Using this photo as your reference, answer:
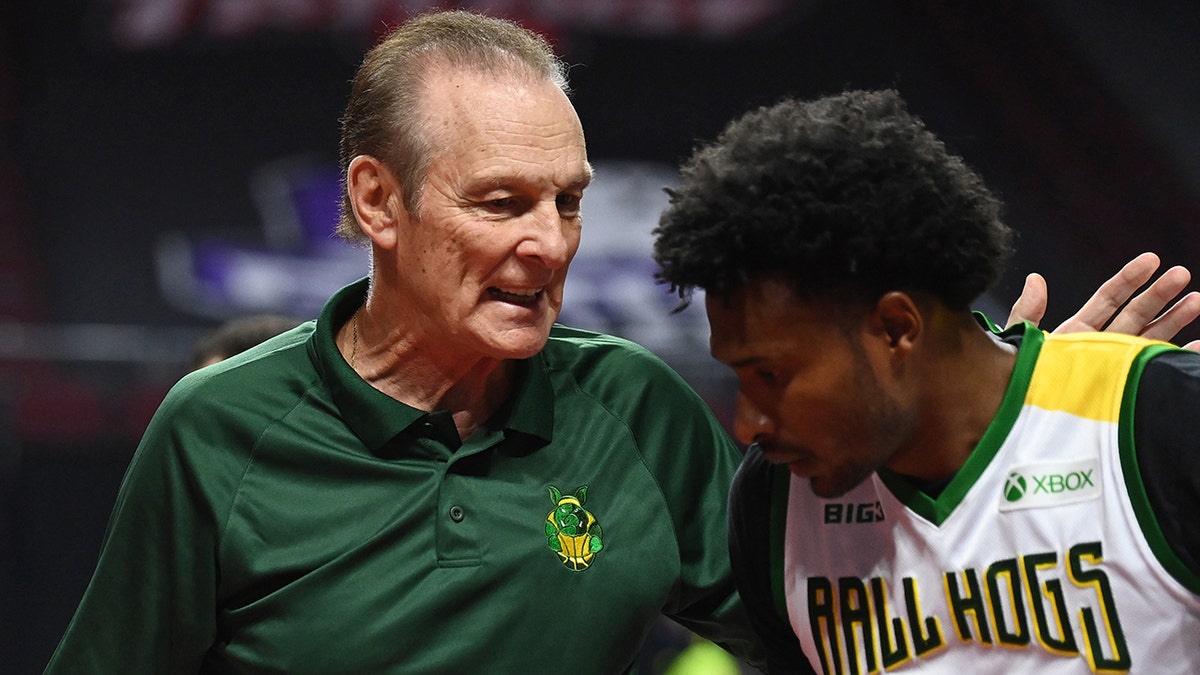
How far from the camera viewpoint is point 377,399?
7.14 ft

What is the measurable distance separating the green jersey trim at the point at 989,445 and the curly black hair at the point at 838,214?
0.10 meters

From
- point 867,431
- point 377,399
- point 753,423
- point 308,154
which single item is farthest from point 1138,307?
point 308,154

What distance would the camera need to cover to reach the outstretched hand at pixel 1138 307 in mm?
2025

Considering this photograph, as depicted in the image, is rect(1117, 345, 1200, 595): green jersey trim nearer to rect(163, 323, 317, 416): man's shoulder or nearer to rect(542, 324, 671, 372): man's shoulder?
rect(542, 324, 671, 372): man's shoulder

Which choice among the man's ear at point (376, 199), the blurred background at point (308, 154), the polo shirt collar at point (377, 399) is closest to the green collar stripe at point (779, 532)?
the polo shirt collar at point (377, 399)

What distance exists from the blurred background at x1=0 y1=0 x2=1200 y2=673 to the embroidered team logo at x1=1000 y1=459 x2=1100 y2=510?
422cm

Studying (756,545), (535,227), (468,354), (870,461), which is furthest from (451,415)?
(870,461)

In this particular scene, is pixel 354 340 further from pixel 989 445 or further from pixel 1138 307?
pixel 1138 307

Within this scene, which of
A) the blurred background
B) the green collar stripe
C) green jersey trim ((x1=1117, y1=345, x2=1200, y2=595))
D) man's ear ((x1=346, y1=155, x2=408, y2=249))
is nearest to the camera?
green jersey trim ((x1=1117, y1=345, x2=1200, y2=595))

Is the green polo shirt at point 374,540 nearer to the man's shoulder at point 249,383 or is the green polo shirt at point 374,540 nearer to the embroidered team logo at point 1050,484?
the man's shoulder at point 249,383

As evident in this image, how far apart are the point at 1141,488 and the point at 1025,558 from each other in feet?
0.55

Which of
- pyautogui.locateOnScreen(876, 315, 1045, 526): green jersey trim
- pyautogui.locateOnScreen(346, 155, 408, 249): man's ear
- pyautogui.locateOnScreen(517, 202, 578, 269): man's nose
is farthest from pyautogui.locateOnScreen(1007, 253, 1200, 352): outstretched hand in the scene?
pyautogui.locateOnScreen(346, 155, 408, 249): man's ear

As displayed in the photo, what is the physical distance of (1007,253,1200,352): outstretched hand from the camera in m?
2.03

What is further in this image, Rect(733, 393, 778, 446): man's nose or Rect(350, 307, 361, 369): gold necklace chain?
Rect(350, 307, 361, 369): gold necklace chain
